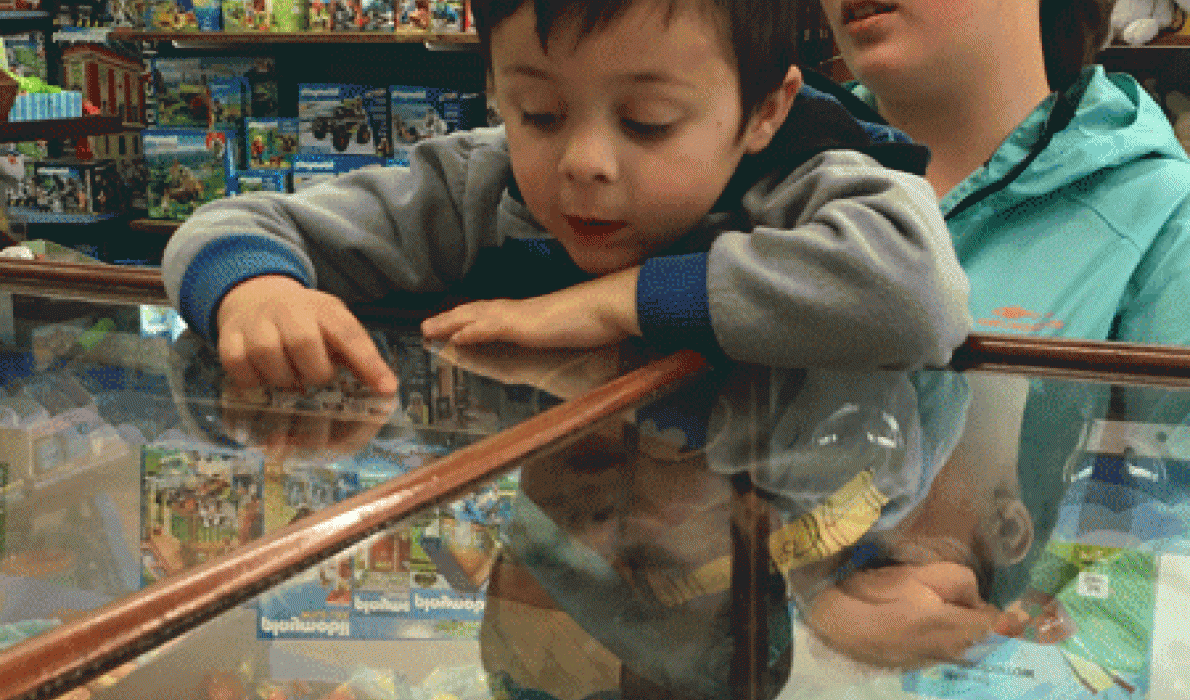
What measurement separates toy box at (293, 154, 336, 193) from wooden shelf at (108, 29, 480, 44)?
30 cm

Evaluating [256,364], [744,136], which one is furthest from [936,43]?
[256,364]

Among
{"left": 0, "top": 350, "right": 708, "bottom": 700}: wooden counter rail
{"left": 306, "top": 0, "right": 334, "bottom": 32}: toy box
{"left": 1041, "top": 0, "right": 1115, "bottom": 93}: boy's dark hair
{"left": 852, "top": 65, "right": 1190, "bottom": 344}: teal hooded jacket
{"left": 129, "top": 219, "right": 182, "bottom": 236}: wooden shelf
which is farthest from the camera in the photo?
{"left": 129, "top": 219, "right": 182, "bottom": 236}: wooden shelf

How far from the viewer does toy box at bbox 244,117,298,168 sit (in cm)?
286

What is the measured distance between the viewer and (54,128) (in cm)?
225

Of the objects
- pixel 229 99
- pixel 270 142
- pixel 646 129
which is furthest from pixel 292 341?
pixel 229 99

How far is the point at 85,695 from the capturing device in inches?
8.2

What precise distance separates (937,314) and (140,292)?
0.51 meters

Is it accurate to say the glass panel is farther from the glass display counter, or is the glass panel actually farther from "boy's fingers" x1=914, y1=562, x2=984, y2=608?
"boy's fingers" x1=914, y1=562, x2=984, y2=608

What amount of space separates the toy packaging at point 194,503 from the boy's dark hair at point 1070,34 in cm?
102

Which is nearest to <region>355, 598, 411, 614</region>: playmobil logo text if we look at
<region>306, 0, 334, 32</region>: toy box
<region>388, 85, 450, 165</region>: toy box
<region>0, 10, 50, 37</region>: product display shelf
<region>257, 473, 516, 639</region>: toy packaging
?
<region>257, 473, 516, 639</region>: toy packaging

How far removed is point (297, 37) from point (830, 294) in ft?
7.98

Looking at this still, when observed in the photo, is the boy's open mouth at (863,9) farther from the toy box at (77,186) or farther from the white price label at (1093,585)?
the toy box at (77,186)

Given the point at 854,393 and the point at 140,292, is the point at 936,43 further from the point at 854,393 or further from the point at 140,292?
the point at 140,292

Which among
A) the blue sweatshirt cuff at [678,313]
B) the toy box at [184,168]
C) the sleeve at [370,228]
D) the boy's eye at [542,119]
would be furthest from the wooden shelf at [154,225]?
the blue sweatshirt cuff at [678,313]
